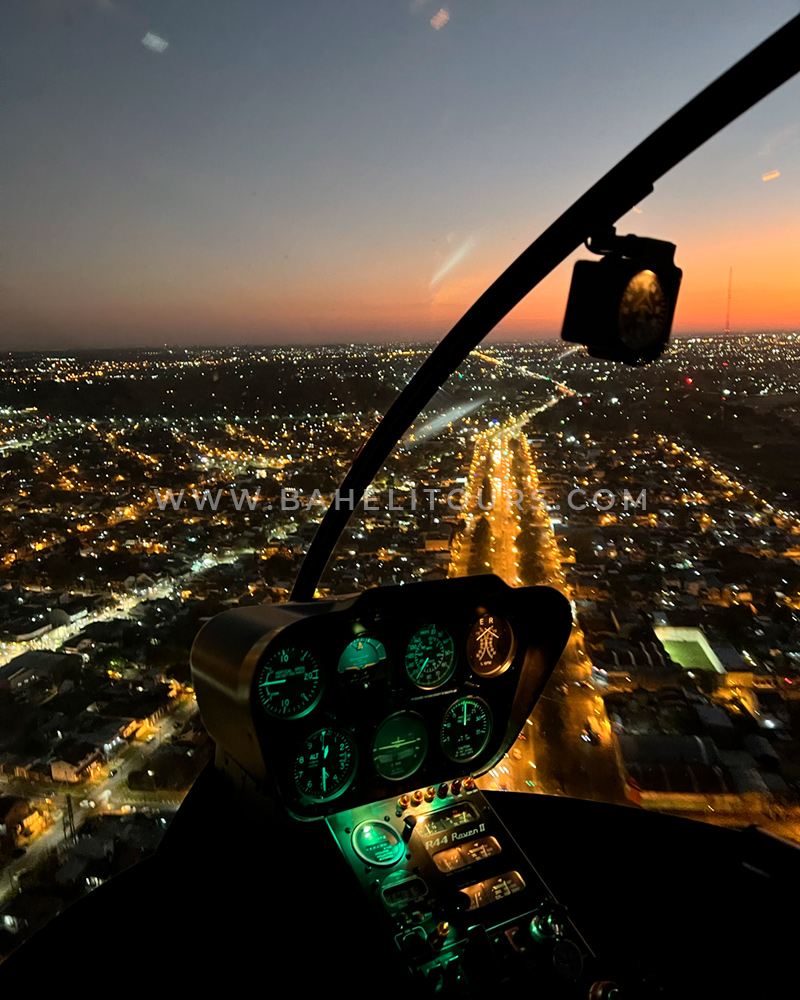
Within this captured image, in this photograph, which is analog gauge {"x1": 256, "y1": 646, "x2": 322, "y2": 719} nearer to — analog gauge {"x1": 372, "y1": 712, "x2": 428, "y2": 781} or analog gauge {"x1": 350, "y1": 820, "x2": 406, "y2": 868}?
analog gauge {"x1": 372, "y1": 712, "x2": 428, "y2": 781}

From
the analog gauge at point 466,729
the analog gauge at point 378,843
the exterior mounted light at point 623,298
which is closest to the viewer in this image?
the exterior mounted light at point 623,298

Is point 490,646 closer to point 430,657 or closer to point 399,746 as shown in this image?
point 430,657

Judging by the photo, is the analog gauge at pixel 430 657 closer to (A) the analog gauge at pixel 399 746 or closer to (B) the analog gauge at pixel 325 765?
(A) the analog gauge at pixel 399 746

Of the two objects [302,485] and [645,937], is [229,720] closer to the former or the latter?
[645,937]

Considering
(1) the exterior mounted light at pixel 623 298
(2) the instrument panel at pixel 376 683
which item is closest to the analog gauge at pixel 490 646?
(2) the instrument panel at pixel 376 683

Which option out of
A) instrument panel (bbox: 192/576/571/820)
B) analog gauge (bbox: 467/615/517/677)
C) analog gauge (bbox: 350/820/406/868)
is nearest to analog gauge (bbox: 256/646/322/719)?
instrument panel (bbox: 192/576/571/820)

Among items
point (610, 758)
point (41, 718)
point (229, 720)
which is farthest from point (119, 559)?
point (229, 720)
